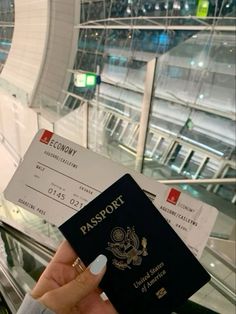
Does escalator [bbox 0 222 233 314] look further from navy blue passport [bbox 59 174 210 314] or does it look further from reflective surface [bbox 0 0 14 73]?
reflective surface [bbox 0 0 14 73]

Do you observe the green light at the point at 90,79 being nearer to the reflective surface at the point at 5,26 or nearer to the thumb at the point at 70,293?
the reflective surface at the point at 5,26

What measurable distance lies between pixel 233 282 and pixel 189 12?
417cm

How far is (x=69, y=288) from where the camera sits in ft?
1.87

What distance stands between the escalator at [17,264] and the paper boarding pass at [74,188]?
31cm

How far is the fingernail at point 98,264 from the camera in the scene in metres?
0.60

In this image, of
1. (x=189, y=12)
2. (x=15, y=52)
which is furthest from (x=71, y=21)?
(x=189, y=12)

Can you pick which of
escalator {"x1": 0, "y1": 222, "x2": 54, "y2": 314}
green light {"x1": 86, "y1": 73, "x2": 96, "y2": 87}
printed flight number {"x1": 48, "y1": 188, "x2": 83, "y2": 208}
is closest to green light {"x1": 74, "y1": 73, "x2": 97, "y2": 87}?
green light {"x1": 86, "y1": 73, "x2": 96, "y2": 87}

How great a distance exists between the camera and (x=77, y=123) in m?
2.59

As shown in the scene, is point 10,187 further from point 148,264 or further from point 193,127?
point 193,127

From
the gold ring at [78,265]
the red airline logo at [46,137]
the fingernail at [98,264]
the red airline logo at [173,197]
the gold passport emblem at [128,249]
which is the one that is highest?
the red airline logo at [46,137]

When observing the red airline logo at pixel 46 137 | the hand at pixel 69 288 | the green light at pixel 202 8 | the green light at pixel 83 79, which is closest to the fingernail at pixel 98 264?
the hand at pixel 69 288

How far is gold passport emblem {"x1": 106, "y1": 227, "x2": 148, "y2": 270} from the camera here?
0.62 m

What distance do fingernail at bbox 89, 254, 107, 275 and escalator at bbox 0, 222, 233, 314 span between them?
1.11 ft

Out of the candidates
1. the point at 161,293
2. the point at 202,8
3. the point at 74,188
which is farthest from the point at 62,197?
the point at 202,8
